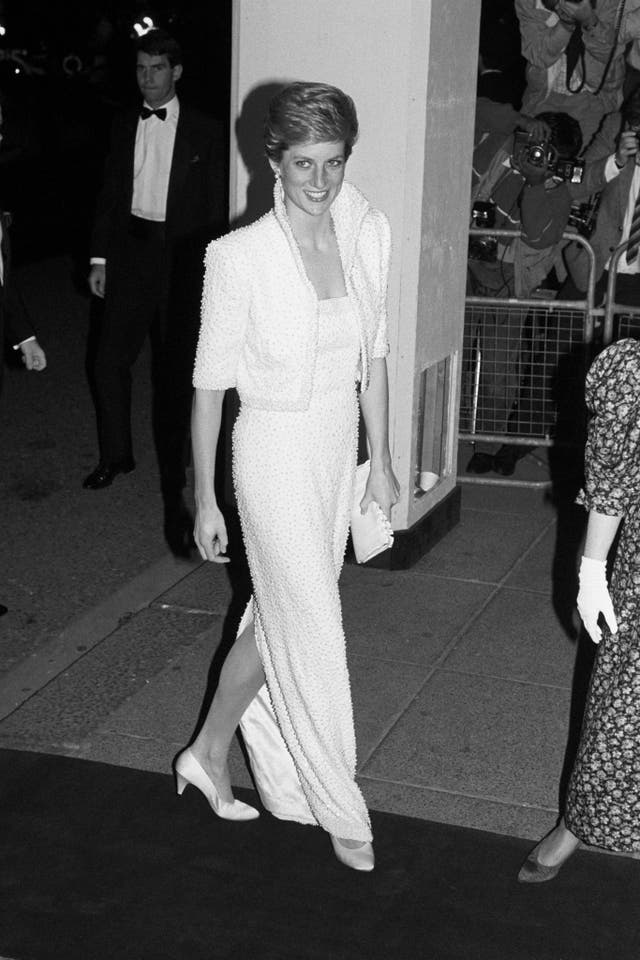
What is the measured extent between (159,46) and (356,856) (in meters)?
4.80

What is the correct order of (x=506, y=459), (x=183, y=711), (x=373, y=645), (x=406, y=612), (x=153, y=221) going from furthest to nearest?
(x=506, y=459)
(x=153, y=221)
(x=406, y=612)
(x=373, y=645)
(x=183, y=711)

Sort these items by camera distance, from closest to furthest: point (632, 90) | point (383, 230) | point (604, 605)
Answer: point (604, 605)
point (383, 230)
point (632, 90)

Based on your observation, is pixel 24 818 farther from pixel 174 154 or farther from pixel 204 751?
pixel 174 154

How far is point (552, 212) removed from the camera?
7.65 metres

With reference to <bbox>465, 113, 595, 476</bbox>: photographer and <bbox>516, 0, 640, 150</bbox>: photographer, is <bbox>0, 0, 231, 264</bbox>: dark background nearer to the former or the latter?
<bbox>516, 0, 640, 150</bbox>: photographer

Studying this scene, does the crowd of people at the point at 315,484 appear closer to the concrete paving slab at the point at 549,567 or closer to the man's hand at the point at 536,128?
the concrete paving slab at the point at 549,567

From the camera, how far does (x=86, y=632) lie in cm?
601

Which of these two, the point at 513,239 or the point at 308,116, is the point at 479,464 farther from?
the point at 308,116

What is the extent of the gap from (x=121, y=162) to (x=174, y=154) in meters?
0.33

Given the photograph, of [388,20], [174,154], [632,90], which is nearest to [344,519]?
[388,20]

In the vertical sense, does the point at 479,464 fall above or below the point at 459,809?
above

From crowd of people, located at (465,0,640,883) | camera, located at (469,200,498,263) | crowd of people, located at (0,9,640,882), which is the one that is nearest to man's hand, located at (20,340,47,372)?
crowd of people, located at (0,9,640,882)

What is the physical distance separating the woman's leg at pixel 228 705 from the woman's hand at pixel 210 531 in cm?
30

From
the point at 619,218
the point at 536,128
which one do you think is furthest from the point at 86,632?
the point at 619,218
